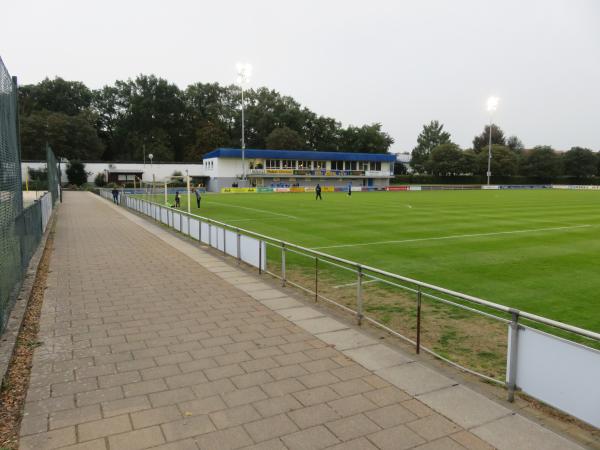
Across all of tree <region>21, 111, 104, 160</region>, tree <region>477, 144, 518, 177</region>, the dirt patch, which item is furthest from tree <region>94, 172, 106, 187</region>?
tree <region>477, 144, 518, 177</region>

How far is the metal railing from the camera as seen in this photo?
4.77 m

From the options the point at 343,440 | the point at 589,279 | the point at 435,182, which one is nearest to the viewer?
the point at 343,440

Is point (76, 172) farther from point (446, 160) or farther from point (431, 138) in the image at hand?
point (431, 138)

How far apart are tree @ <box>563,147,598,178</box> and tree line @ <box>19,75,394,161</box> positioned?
40.1 meters

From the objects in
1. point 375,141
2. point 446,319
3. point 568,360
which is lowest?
point 446,319

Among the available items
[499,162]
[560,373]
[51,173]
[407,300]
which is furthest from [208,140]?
[560,373]

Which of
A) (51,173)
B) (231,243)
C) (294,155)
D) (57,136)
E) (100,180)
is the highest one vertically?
(57,136)

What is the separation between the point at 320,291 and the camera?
31.9 feet

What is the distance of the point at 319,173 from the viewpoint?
259 feet

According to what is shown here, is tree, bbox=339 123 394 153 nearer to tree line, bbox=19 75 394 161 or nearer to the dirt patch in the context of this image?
tree line, bbox=19 75 394 161

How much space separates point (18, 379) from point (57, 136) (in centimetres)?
8098

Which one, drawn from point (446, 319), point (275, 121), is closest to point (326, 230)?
point (446, 319)

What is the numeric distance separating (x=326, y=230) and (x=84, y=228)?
10.9 m

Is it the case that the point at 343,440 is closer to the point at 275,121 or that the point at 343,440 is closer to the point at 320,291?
the point at 320,291
